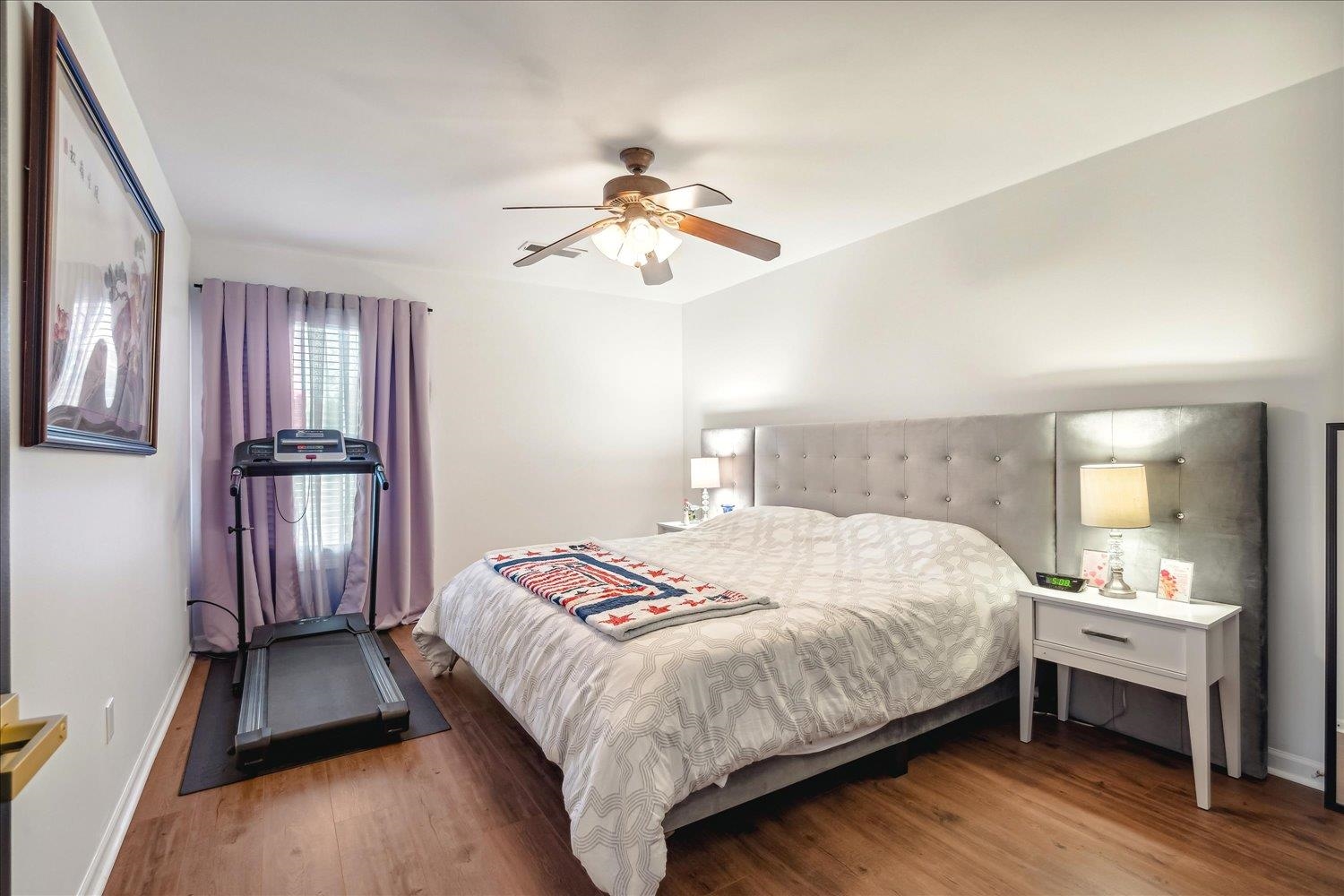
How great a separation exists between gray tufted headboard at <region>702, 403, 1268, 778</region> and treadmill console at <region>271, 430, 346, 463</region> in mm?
2798

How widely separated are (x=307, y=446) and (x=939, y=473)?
10.9ft

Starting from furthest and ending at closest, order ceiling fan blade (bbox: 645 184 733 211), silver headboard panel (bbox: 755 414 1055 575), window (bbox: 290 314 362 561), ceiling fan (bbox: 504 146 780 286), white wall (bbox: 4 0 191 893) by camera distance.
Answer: window (bbox: 290 314 362 561), silver headboard panel (bbox: 755 414 1055 575), ceiling fan (bbox: 504 146 780 286), ceiling fan blade (bbox: 645 184 733 211), white wall (bbox: 4 0 191 893)

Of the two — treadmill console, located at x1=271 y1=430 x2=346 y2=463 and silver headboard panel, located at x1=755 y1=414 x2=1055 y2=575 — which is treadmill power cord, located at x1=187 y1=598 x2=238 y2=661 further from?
silver headboard panel, located at x1=755 y1=414 x2=1055 y2=575

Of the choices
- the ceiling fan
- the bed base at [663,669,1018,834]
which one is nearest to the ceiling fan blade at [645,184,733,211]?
the ceiling fan

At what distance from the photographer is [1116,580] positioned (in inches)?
97.3

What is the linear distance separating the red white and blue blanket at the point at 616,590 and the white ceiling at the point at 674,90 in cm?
175

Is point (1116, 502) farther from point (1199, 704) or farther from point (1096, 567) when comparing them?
point (1199, 704)

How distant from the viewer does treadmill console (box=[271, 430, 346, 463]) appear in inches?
136

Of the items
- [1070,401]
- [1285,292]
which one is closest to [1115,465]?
[1070,401]

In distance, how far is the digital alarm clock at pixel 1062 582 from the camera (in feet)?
8.50

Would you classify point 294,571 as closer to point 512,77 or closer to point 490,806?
point 490,806

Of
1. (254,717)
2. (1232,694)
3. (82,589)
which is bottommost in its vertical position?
(254,717)

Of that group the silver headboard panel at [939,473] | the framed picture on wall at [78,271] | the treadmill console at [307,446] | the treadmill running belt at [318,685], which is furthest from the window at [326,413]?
the silver headboard panel at [939,473]

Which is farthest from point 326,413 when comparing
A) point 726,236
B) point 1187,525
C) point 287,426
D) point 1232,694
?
point 1232,694
